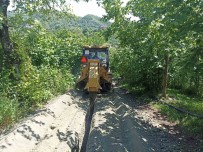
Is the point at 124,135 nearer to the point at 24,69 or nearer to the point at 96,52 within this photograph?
the point at 24,69

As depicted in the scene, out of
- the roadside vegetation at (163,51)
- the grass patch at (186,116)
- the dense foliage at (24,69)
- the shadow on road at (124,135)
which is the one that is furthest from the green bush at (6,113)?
the grass patch at (186,116)

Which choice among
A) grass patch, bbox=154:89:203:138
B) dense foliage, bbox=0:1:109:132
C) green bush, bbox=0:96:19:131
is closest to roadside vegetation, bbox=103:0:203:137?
grass patch, bbox=154:89:203:138

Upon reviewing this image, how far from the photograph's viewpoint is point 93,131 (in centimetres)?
890

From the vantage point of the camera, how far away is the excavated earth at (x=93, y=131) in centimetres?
730

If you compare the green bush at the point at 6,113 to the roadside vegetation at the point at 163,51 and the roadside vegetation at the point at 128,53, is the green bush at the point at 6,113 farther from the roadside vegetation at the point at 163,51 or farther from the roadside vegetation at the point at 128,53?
the roadside vegetation at the point at 163,51

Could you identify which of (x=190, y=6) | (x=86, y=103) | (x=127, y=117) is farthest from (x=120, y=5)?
(x=190, y=6)

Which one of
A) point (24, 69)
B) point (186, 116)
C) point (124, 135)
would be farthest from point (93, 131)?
point (24, 69)

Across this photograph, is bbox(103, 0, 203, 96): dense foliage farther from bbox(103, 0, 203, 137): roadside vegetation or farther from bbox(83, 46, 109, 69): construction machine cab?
bbox(83, 46, 109, 69): construction machine cab

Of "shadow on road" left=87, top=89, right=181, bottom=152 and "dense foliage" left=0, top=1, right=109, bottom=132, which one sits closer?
"shadow on road" left=87, top=89, right=181, bottom=152

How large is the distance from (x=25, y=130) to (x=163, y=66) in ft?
29.1

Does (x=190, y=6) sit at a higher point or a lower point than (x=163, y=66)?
higher

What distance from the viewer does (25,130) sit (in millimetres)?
8000

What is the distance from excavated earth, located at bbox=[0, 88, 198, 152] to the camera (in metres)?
7.30

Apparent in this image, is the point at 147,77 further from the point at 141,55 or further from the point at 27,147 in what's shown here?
the point at 27,147
